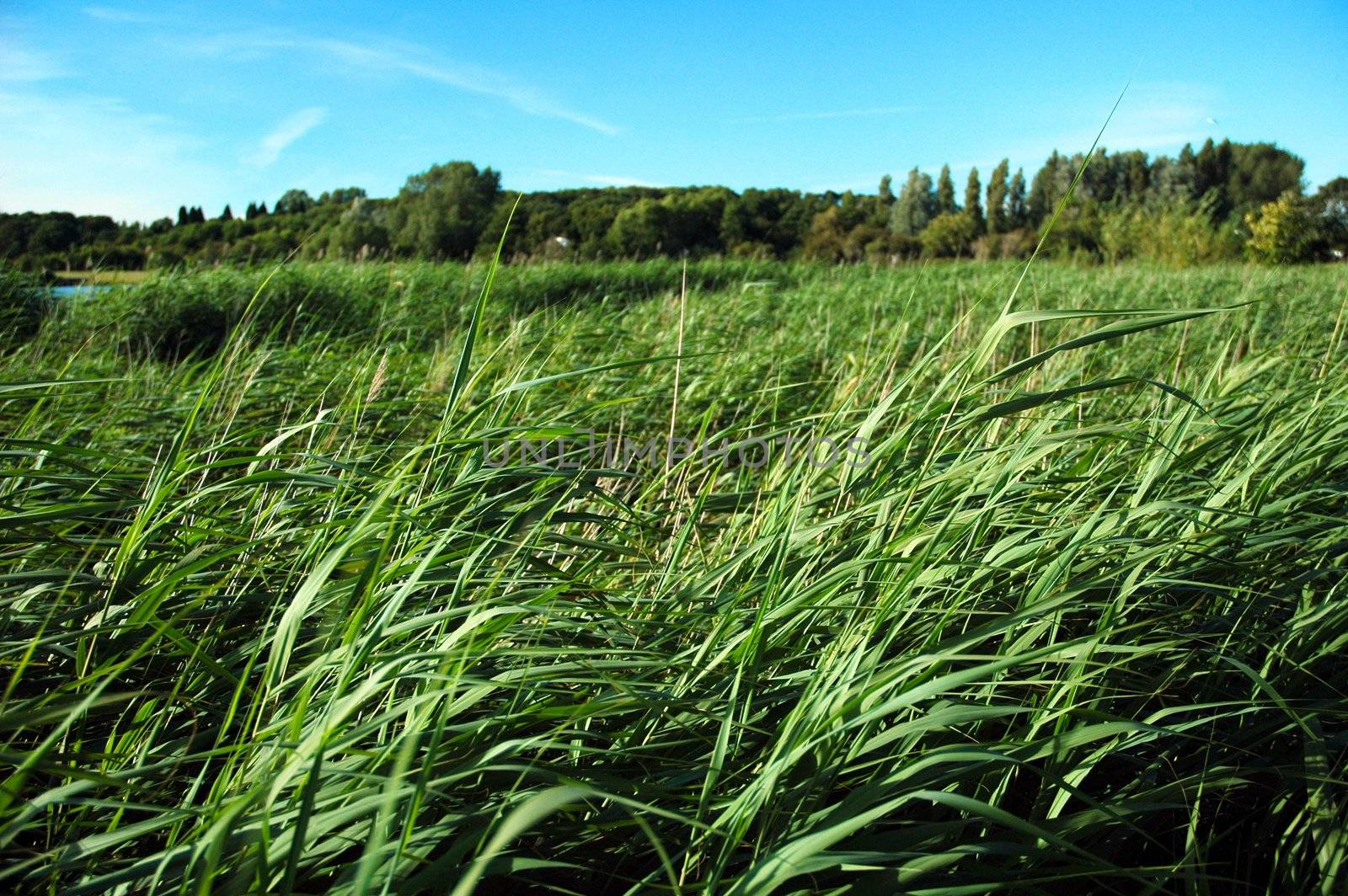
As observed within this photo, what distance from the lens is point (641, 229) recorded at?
20547mm

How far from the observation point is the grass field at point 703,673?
0.97 meters

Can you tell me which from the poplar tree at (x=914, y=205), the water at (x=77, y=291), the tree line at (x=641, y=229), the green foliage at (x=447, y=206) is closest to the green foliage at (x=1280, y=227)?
the tree line at (x=641, y=229)

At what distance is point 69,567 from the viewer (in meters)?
1.59

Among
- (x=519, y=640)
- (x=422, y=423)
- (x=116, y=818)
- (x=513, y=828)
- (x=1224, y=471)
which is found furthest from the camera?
(x=422, y=423)

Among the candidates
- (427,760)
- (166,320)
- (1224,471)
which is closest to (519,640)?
(427,760)

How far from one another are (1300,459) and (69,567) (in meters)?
2.82

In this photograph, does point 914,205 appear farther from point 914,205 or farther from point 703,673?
point 703,673

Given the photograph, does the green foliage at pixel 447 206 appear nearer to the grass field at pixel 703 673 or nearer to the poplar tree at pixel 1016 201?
the grass field at pixel 703 673

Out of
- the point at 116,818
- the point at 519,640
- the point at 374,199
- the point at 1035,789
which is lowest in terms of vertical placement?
the point at 1035,789

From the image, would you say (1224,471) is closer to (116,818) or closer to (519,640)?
(519,640)

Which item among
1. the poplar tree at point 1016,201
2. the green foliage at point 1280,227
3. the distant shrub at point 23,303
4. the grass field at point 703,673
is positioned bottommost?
the grass field at point 703,673

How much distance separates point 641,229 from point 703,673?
2028cm

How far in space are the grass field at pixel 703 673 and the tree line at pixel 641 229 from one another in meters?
6.42

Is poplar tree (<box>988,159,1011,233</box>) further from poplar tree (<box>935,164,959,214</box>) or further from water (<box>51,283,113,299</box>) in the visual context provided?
water (<box>51,283,113,299</box>)
